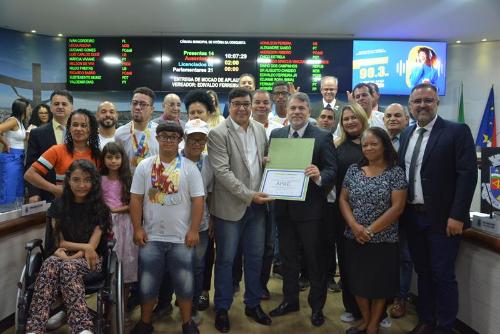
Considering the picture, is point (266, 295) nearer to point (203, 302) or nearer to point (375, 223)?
point (203, 302)

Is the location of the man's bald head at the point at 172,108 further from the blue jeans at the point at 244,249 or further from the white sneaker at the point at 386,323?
the white sneaker at the point at 386,323

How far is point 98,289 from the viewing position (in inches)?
86.3

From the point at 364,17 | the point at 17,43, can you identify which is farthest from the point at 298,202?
the point at 17,43

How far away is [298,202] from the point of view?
8.86 ft

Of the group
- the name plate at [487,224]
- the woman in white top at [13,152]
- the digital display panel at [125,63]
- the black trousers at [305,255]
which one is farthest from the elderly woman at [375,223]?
the digital display panel at [125,63]

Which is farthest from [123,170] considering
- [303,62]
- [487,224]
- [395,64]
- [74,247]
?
[395,64]

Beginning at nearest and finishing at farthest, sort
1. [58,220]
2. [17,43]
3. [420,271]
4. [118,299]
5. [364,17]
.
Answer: [118,299] < [58,220] < [420,271] < [364,17] < [17,43]

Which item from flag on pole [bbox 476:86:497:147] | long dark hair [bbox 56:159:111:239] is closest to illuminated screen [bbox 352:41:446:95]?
flag on pole [bbox 476:86:497:147]

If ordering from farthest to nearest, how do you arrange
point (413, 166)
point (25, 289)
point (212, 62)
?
point (212, 62) < point (413, 166) < point (25, 289)

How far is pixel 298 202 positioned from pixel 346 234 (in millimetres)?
391

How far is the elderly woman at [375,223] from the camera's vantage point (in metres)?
2.45

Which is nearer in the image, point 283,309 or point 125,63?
point 283,309

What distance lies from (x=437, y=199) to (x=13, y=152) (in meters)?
4.41

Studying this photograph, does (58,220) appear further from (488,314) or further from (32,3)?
(32,3)
